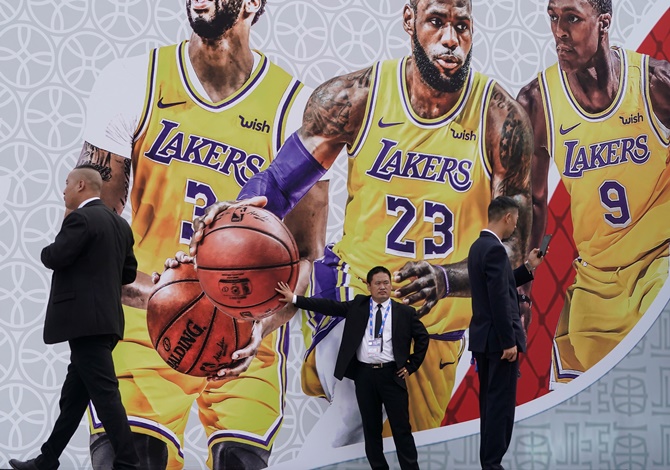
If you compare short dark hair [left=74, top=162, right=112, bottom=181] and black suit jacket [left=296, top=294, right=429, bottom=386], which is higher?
short dark hair [left=74, top=162, right=112, bottom=181]

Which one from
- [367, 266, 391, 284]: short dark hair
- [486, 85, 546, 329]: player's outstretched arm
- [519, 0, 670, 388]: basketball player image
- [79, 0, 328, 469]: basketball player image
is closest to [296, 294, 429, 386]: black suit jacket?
[367, 266, 391, 284]: short dark hair

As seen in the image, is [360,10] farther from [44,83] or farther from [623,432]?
[623,432]

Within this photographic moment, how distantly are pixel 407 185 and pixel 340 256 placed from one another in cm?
70

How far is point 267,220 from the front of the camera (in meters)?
5.82

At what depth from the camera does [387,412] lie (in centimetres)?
573

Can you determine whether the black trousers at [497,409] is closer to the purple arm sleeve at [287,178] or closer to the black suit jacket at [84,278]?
the purple arm sleeve at [287,178]

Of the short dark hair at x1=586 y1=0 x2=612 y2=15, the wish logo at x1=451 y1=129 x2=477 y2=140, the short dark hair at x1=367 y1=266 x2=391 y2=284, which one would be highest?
the short dark hair at x1=586 y1=0 x2=612 y2=15

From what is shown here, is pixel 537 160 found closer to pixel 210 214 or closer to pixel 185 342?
pixel 210 214

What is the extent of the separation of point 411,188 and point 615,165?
162 centimetres

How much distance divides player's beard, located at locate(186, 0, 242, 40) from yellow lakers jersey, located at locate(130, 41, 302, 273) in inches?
7.6

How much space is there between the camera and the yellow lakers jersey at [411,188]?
20.1ft

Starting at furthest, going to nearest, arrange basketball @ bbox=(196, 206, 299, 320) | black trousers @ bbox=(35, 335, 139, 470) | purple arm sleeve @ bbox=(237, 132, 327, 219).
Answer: purple arm sleeve @ bbox=(237, 132, 327, 219)
basketball @ bbox=(196, 206, 299, 320)
black trousers @ bbox=(35, 335, 139, 470)

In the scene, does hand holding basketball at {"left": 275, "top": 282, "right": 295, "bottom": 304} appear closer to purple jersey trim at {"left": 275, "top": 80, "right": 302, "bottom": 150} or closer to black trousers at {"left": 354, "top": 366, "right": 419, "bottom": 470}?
black trousers at {"left": 354, "top": 366, "right": 419, "bottom": 470}

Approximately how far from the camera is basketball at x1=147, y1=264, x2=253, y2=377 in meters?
5.77
